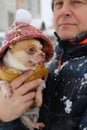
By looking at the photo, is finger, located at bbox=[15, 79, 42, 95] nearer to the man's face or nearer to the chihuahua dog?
the chihuahua dog

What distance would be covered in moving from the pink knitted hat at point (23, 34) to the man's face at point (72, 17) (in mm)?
173

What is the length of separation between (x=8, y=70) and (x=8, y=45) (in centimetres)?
14

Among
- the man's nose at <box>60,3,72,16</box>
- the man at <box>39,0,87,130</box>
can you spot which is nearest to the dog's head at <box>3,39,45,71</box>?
the man at <box>39,0,87,130</box>

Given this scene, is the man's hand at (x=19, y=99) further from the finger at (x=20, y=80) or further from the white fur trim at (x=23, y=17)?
the white fur trim at (x=23, y=17)

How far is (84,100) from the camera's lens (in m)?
1.50

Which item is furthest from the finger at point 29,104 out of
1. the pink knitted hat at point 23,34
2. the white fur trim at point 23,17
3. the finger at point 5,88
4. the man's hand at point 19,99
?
the white fur trim at point 23,17

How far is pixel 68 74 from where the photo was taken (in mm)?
1664

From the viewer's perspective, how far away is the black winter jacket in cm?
152

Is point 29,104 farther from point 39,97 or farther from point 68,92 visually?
point 68,92

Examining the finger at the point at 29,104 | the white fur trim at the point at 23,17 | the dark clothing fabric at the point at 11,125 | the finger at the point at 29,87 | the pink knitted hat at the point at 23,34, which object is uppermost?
the white fur trim at the point at 23,17

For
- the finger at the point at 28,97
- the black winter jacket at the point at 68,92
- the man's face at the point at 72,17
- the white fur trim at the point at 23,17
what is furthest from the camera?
the white fur trim at the point at 23,17

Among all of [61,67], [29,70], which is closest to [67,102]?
[61,67]

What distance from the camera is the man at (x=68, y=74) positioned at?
5.00ft

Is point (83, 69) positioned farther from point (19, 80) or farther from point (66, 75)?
point (19, 80)
